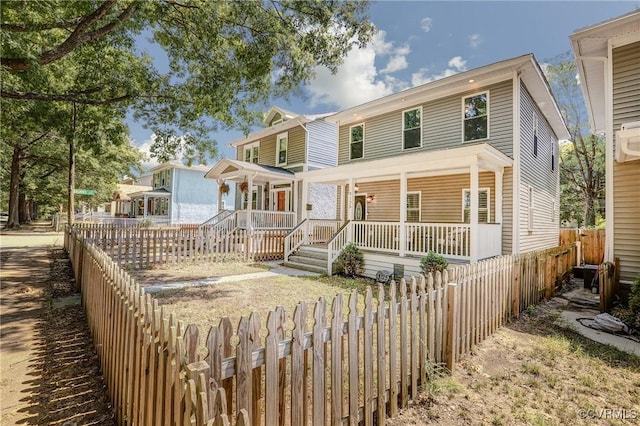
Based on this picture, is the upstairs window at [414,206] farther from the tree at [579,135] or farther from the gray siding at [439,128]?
the tree at [579,135]

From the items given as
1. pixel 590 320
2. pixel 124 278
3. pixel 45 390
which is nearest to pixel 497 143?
pixel 590 320

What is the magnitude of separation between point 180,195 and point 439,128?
26.7m

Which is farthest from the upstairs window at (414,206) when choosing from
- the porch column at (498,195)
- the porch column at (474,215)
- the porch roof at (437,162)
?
the porch column at (474,215)

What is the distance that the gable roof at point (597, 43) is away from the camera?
276 inches

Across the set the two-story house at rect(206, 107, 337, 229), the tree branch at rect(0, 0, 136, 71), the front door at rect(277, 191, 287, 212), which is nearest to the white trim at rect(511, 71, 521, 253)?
the two-story house at rect(206, 107, 337, 229)

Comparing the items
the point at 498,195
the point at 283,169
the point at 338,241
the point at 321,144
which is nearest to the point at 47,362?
the point at 338,241

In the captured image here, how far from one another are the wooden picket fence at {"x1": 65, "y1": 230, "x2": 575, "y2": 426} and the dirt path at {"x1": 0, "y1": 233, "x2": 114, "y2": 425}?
246 millimetres

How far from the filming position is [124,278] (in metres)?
3.05

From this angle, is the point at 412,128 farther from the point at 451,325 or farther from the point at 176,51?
the point at 451,325

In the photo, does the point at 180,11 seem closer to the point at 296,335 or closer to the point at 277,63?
the point at 277,63

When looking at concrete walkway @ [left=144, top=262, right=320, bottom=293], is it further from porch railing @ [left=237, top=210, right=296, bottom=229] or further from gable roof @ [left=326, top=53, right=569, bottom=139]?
gable roof @ [left=326, top=53, right=569, bottom=139]

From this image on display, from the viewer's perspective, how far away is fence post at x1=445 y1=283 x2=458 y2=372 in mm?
3717

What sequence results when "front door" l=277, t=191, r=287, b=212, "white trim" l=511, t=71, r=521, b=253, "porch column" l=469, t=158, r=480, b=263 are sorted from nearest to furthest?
"porch column" l=469, t=158, r=480, b=263 → "white trim" l=511, t=71, r=521, b=253 → "front door" l=277, t=191, r=287, b=212

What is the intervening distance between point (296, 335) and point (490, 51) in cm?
1804
